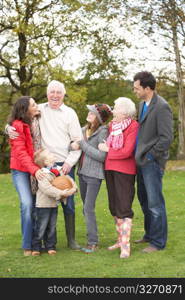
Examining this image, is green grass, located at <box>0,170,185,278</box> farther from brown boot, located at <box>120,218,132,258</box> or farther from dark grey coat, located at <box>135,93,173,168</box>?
dark grey coat, located at <box>135,93,173,168</box>

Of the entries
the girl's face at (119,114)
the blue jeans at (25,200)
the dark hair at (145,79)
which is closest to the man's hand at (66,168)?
the blue jeans at (25,200)

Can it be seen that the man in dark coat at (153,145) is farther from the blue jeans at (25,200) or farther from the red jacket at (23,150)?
the blue jeans at (25,200)

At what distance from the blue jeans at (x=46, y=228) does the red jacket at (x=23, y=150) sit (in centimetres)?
58

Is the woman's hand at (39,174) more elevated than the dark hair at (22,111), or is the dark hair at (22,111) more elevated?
the dark hair at (22,111)

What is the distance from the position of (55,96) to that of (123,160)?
3.82 feet

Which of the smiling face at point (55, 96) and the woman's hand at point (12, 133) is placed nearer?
the woman's hand at point (12, 133)

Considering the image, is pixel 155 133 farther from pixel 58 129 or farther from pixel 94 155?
pixel 58 129

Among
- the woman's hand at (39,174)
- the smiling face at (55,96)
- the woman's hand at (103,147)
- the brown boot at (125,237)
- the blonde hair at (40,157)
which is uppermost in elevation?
the smiling face at (55,96)

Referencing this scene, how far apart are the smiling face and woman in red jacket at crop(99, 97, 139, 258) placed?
71 centimetres

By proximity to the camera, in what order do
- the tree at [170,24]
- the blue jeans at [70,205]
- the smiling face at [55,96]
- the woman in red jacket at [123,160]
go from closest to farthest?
the woman in red jacket at [123,160]
the smiling face at [55,96]
the blue jeans at [70,205]
the tree at [170,24]

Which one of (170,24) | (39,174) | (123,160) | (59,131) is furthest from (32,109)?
(170,24)

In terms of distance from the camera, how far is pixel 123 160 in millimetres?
6473

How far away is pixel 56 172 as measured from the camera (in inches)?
254

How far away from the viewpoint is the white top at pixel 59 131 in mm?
6625
